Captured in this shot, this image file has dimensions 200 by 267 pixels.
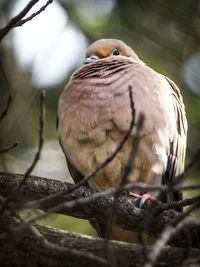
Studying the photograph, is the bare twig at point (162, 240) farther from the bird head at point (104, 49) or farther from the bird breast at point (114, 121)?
the bird head at point (104, 49)

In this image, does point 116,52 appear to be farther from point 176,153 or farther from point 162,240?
point 162,240

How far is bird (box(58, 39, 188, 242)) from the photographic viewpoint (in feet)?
12.3

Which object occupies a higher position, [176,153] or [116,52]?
[116,52]

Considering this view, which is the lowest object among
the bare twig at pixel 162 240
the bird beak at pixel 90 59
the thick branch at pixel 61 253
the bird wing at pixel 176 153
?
the bird wing at pixel 176 153

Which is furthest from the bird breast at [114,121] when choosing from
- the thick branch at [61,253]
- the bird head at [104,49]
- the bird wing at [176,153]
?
the thick branch at [61,253]

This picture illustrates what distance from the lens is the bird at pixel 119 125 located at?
147 inches

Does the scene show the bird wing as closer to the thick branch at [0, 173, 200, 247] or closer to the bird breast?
the bird breast

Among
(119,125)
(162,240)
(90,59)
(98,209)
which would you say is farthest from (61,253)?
(90,59)

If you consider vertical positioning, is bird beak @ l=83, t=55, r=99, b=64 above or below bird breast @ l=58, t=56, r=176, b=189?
above

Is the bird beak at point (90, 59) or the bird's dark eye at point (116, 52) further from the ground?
the bird beak at point (90, 59)

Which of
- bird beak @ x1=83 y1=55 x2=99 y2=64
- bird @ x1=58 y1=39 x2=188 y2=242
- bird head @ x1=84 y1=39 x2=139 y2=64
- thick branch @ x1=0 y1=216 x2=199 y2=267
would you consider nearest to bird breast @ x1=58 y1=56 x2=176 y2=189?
bird @ x1=58 y1=39 x2=188 y2=242

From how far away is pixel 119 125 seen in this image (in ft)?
12.1

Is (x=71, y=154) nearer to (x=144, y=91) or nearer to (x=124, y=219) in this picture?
(x=144, y=91)

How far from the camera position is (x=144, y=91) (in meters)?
3.84
